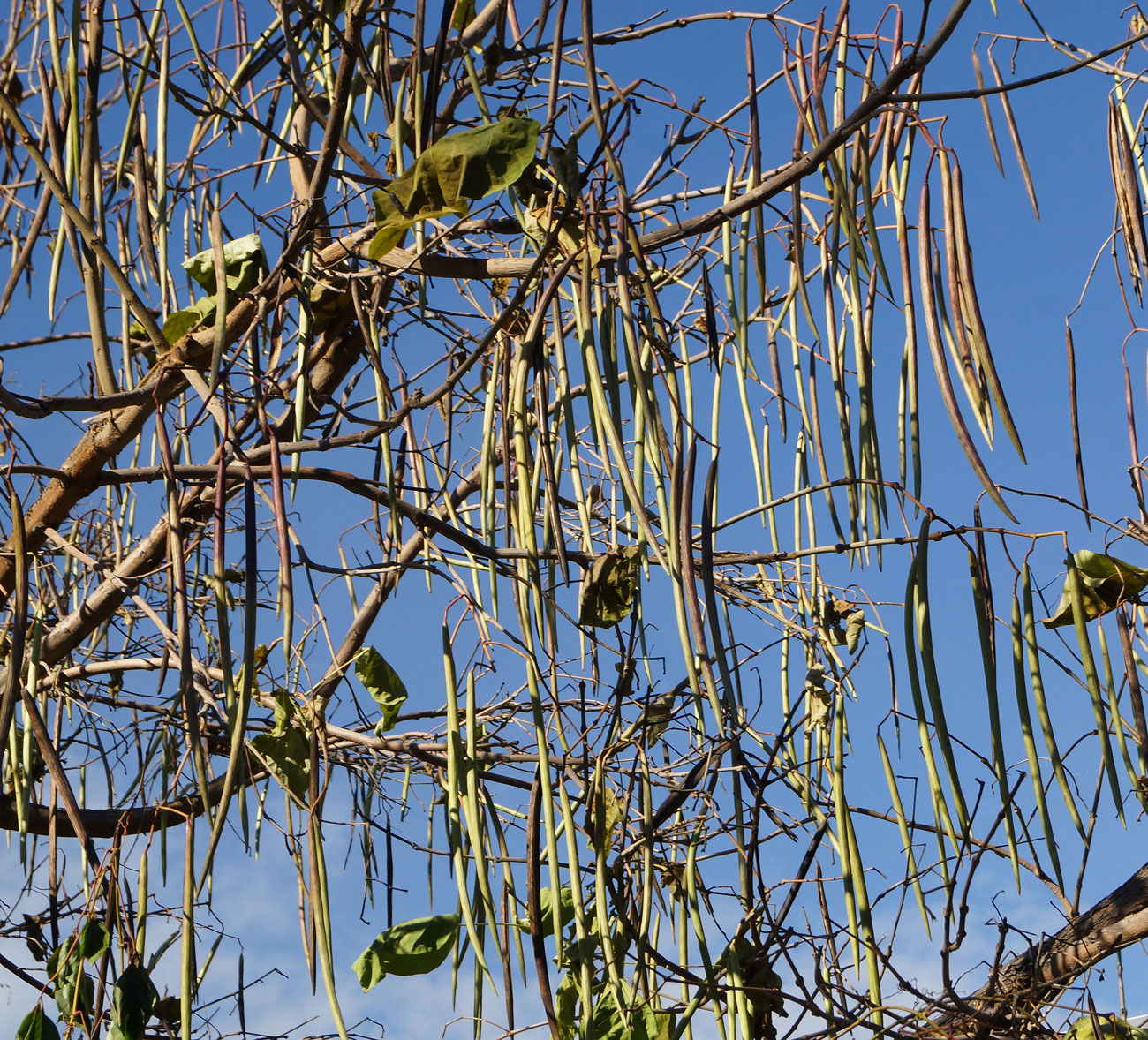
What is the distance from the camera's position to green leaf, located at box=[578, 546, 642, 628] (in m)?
1.19

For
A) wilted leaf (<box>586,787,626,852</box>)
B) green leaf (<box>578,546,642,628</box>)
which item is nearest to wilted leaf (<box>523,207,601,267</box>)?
green leaf (<box>578,546,642,628</box>)

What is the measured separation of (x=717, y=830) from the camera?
1253mm

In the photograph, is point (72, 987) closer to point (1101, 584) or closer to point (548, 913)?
point (548, 913)

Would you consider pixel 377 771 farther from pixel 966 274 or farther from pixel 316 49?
pixel 966 274

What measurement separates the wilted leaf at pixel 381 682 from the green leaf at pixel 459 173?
495mm

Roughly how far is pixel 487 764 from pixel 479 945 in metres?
0.67

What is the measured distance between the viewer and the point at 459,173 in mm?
961

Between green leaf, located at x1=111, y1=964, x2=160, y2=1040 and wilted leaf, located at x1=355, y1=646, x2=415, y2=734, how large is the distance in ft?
1.16

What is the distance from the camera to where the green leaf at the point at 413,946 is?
110cm

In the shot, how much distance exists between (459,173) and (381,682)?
59cm

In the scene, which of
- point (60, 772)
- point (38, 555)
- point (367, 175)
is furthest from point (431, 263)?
point (38, 555)

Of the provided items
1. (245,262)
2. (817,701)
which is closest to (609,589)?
(817,701)

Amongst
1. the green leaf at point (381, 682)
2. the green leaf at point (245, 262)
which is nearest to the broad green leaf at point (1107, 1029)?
the green leaf at point (381, 682)

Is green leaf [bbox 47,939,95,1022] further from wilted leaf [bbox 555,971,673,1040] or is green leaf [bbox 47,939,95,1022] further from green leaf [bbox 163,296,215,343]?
green leaf [bbox 163,296,215,343]
